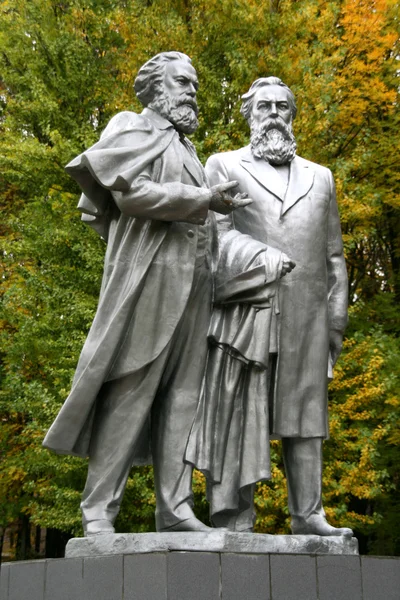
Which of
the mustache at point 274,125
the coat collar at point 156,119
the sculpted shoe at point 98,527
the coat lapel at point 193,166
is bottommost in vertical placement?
the sculpted shoe at point 98,527

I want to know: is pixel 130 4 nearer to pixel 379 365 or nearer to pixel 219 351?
pixel 379 365

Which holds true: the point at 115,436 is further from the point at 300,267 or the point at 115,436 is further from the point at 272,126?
the point at 272,126

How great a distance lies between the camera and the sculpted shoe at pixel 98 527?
5.26 meters

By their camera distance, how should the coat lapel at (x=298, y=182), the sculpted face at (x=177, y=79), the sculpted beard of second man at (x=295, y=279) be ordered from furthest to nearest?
the coat lapel at (x=298, y=182), the sculpted face at (x=177, y=79), the sculpted beard of second man at (x=295, y=279)

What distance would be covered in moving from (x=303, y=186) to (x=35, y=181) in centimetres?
1106

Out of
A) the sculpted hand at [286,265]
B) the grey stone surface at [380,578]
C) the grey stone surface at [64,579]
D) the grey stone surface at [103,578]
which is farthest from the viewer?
the sculpted hand at [286,265]

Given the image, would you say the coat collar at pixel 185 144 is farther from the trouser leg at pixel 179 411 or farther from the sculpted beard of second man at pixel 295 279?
the trouser leg at pixel 179 411

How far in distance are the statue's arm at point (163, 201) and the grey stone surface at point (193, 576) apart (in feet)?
6.26

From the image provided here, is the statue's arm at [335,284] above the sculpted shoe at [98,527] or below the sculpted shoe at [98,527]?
above

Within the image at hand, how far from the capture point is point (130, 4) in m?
16.4

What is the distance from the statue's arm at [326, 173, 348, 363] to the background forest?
6.09 meters

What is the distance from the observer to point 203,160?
14117mm

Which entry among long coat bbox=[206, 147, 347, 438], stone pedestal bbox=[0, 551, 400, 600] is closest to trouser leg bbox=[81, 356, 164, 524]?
stone pedestal bbox=[0, 551, 400, 600]

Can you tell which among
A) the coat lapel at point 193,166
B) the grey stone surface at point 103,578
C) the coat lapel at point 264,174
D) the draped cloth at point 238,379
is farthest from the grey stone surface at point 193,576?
the coat lapel at point 264,174
